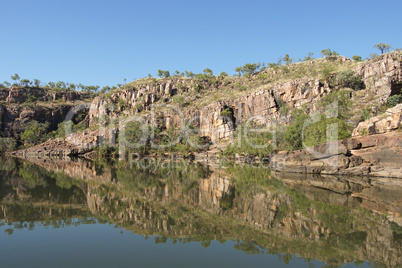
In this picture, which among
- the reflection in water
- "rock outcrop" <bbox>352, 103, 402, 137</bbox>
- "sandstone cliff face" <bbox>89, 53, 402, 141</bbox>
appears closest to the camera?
the reflection in water

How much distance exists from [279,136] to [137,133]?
42979 mm

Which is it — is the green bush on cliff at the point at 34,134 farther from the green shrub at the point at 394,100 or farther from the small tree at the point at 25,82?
the green shrub at the point at 394,100

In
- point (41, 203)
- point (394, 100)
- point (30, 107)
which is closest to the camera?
point (41, 203)

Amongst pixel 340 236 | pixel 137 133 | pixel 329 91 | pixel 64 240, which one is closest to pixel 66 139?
pixel 137 133

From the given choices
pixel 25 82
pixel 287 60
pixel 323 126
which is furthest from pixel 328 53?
pixel 25 82

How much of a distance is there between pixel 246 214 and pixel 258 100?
7344 centimetres

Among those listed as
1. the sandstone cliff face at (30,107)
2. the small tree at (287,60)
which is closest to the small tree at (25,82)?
the sandstone cliff face at (30,107)

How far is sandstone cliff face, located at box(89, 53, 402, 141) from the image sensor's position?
221 feet

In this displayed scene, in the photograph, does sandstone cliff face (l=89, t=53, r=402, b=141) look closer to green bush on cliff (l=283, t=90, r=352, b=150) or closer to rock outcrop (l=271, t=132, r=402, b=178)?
green bush on cliff (l=283, t=90, r=352, b=150)

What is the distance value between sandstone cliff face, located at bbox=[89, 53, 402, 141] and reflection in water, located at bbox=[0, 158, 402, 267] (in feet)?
168

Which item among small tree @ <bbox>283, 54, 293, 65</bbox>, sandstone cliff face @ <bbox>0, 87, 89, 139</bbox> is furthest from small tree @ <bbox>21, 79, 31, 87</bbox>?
small tree @ <bbox>283, 54, 293, 65</bbox>

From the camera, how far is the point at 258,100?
286 feet

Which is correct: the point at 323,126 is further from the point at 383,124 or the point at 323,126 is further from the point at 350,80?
the point at 350,80

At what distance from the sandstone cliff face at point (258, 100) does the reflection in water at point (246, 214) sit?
51.1 meters
